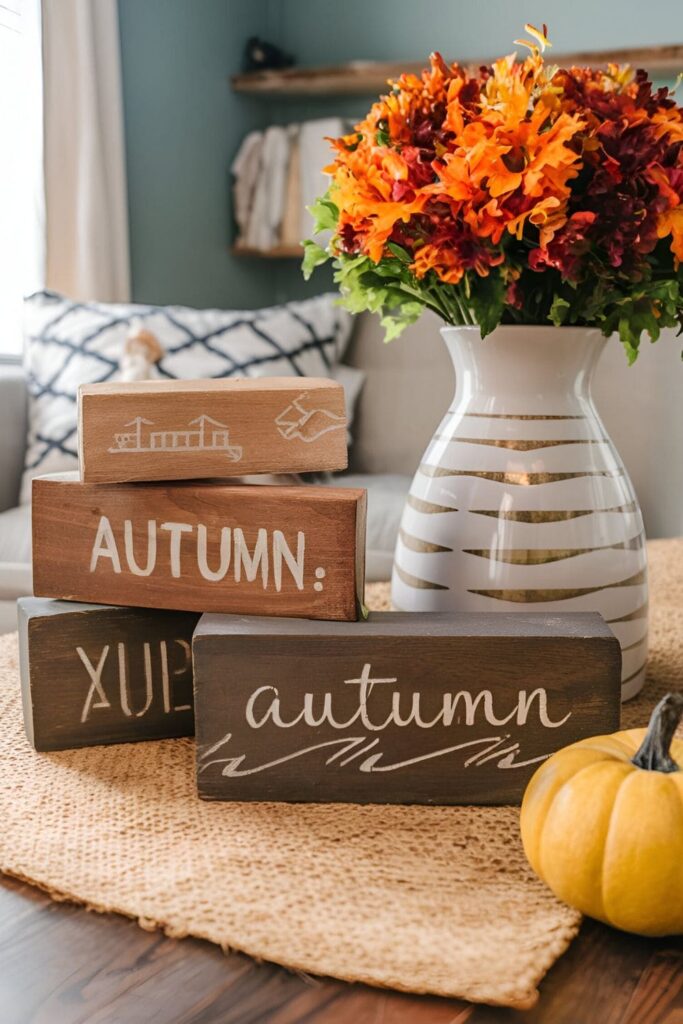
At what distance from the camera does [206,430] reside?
0.67 metres

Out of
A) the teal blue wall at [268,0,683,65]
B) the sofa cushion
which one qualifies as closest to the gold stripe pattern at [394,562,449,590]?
the sofa cushion

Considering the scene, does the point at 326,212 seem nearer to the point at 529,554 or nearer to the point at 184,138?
the point at 529,554

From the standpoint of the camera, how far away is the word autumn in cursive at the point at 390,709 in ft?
1.92

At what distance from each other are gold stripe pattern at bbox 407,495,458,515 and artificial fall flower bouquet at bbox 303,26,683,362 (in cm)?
14

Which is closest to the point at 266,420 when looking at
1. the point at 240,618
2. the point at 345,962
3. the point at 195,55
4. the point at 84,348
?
the point at 240,618

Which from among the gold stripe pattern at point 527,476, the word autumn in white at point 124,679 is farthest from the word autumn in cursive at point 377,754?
the gold stripe pattern at point 527,476

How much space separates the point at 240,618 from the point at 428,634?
13 centimetres

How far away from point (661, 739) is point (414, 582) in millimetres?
309

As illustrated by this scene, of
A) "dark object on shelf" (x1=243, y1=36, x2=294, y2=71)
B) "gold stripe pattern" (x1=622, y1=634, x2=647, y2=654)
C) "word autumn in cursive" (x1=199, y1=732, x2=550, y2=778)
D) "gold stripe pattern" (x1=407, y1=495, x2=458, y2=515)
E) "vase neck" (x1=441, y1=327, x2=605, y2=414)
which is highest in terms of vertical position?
"dark object on shelf" (x1=243, y1=36, x2=294, y2=71)

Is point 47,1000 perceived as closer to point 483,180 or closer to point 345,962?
point 345,962

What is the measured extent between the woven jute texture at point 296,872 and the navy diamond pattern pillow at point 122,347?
125 centimetres

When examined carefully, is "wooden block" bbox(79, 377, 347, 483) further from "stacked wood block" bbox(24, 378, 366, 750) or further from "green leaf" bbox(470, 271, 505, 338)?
"green leaf" bbox(470, 271, 505, 338)

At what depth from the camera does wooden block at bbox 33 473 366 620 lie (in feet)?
2.09

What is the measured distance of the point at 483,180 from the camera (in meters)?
0.63
